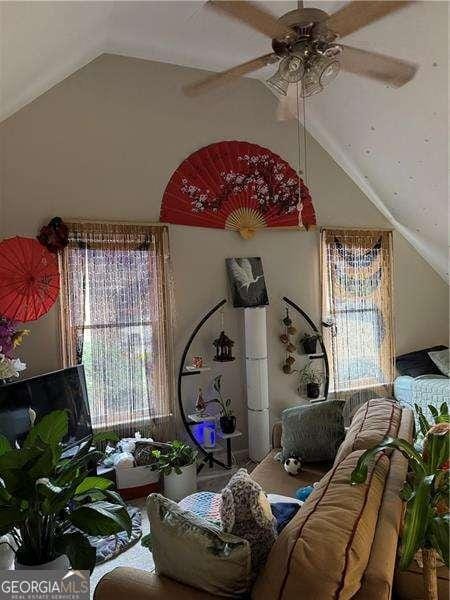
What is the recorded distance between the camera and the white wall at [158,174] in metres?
3.56

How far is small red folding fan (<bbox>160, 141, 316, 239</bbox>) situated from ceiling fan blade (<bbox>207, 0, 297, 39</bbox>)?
6.71 ft

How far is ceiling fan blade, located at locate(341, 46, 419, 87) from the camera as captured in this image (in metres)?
2.19

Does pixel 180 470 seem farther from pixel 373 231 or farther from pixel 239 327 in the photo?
pixel 373 231

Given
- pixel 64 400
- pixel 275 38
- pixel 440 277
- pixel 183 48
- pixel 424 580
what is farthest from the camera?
pixel 440 277

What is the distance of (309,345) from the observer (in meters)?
4.50

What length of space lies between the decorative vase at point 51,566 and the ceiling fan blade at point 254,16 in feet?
6.86

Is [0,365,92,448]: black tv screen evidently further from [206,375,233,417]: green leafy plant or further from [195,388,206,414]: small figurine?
[206,375,233,417]: green leafy plant

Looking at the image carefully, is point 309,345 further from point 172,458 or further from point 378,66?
point 378,66

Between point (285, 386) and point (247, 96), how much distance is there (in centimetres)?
283

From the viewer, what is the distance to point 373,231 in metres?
4.89

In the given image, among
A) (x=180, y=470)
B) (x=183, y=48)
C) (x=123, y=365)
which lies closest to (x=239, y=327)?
(x=123, y=365)

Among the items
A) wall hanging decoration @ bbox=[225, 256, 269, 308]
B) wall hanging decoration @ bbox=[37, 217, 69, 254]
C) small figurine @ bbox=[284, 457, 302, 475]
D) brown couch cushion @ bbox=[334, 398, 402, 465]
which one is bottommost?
small figurine @ bbox=[284, 457, 302, 475]

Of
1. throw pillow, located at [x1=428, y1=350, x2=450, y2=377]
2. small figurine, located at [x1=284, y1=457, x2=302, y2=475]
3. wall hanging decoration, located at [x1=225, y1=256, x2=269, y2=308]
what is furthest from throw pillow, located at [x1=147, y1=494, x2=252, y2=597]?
throw pillow, located at [x1=428, y1=350, x2=450, y2=377]

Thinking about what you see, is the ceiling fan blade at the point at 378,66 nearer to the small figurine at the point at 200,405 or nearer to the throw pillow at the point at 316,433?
the throw pillow at the point at 316,433
